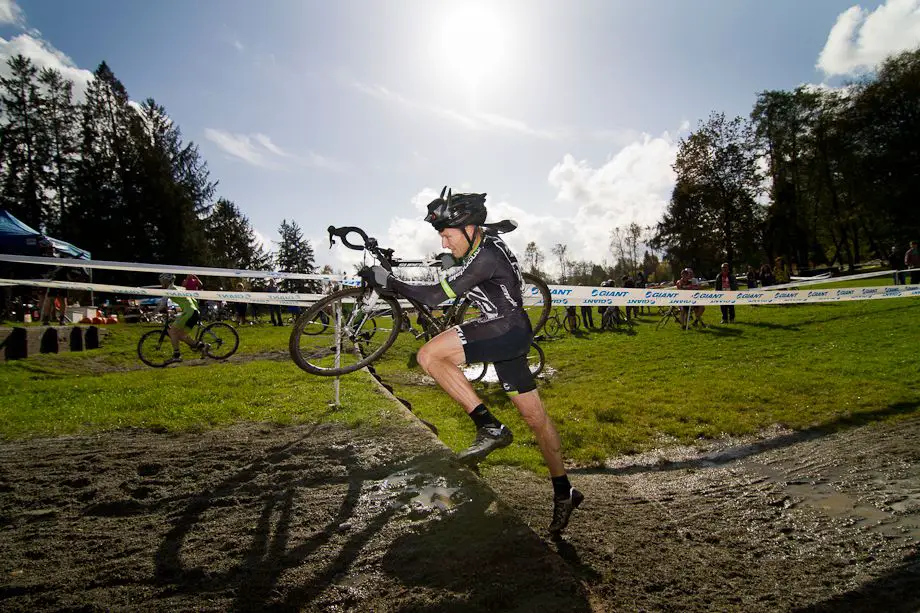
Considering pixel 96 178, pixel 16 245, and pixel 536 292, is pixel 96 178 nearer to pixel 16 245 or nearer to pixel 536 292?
pixel 16 245

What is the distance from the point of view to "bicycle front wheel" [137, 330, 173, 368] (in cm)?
1164

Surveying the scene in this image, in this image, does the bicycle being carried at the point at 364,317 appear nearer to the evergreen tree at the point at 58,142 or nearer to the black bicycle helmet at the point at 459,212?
the black bicycle helmet at the point at 459,212

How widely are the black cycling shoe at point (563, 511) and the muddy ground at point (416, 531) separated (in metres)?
0.11

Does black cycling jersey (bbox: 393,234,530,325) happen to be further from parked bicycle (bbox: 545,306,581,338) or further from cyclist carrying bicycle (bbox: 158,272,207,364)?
parked bicycle (bbox: 545,306,581,338)

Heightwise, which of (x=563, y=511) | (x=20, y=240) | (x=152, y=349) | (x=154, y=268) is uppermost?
(x=20, y=240)

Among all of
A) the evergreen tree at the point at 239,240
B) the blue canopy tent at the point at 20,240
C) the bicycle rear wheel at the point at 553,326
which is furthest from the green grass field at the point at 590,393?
the evergreen tree at the point at 239,240

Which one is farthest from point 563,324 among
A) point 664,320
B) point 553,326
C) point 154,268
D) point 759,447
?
point 154,268

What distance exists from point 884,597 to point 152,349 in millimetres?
14452

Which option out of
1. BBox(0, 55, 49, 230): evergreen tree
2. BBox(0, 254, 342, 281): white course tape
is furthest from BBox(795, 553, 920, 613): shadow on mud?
BBox(0, 55, 49, 230): evergreen tree

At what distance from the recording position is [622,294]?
7.18m

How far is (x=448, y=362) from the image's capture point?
358cm

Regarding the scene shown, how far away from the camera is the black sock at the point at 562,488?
3.25 meters

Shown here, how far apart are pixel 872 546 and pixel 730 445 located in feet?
9.19

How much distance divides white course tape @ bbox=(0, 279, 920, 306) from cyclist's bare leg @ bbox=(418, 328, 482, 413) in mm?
3036
